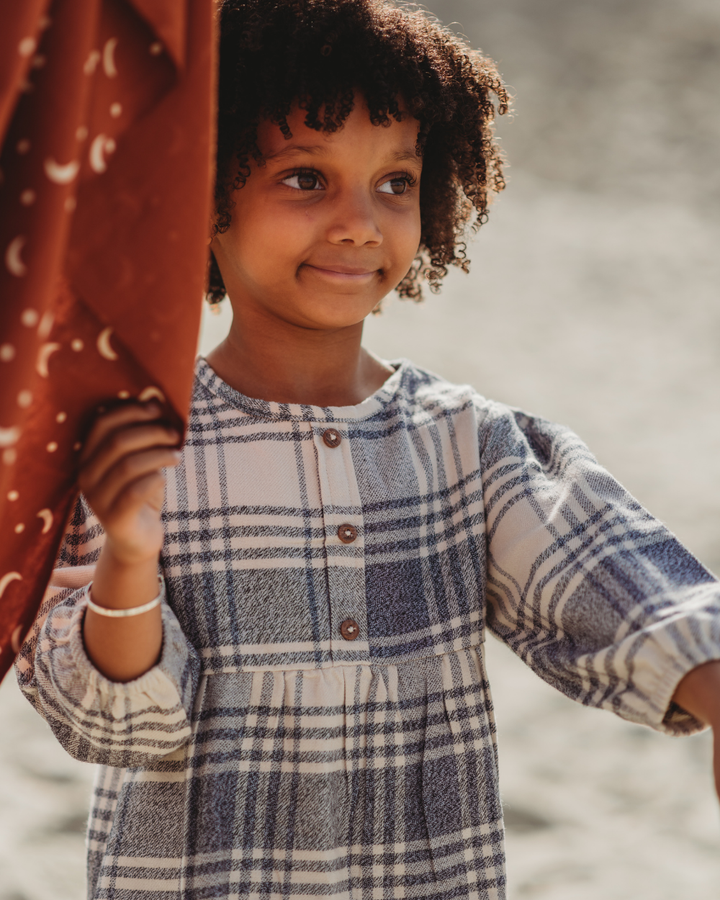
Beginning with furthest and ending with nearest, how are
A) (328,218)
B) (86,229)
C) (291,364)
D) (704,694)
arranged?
1. (291,364)
2. (328,218)
3. (704,694)
4. (86,229)

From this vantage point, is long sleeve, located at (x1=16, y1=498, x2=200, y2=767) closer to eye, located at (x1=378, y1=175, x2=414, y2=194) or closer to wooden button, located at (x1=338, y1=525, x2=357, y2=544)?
wooden button, located at (x1=338, y1=525, x2=357, y2=544)

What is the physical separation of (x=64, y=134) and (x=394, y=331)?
4.68 m

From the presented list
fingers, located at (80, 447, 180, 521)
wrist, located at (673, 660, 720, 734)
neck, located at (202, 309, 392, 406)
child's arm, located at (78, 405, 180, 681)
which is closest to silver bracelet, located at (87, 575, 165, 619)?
child's arm, located at (78, 405, 180, 681)

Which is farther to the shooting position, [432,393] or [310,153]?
[432,393]

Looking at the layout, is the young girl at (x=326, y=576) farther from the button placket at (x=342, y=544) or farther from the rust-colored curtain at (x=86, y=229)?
the rust-colored curtain at (x=86, y=229)

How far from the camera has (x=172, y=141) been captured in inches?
27.9

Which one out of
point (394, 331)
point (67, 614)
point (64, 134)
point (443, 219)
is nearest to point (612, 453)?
point (394, 331)

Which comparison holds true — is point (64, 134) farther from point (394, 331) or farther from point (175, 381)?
point (394, 331)

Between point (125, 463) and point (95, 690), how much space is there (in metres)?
0.26

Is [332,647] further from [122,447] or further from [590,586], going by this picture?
[122,447]

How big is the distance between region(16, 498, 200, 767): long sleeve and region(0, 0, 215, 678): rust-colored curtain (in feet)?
0.36

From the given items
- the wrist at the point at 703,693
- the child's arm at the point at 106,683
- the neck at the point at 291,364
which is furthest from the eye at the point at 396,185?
the wrist at the point at 703,693

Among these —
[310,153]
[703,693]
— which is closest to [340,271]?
[310,153]

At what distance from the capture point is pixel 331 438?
1112 mm
